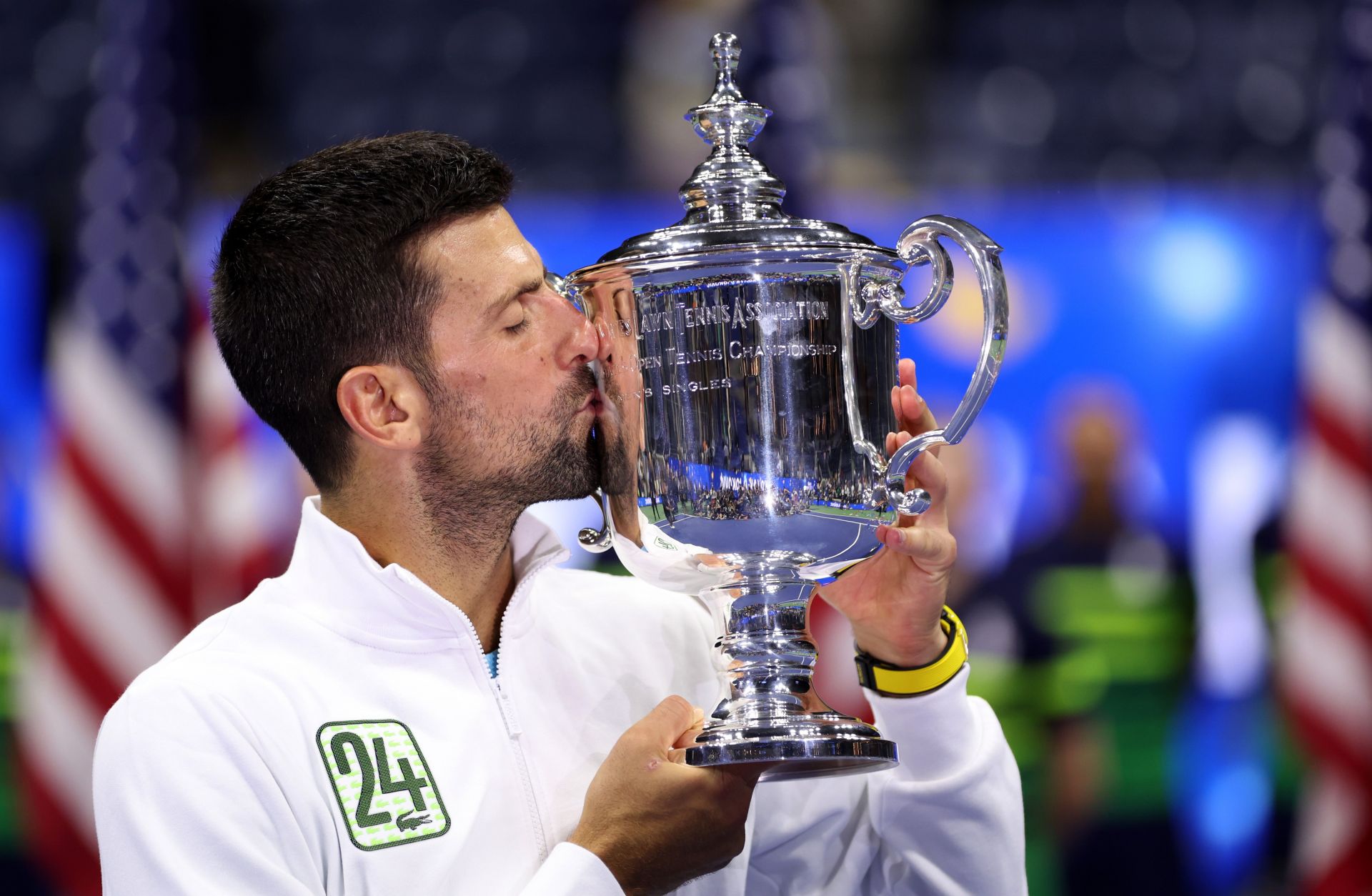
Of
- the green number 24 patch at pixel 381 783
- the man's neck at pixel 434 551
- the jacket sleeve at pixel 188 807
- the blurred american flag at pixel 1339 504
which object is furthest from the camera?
the blurred american flag at pixel 1339 504

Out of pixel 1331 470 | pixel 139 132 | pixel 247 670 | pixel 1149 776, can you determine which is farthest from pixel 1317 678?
pixel 139 132

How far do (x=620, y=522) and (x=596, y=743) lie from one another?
31cm

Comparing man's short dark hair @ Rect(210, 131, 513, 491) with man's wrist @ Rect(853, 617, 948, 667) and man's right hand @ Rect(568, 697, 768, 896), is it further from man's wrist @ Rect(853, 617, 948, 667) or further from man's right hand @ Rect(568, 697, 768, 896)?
man's wrist @ Rect(853, 617, 948, 667)

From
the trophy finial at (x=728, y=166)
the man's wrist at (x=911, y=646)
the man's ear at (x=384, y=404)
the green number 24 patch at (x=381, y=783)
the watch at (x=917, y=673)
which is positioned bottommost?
the green number 24 patch at (x=381, y=783)

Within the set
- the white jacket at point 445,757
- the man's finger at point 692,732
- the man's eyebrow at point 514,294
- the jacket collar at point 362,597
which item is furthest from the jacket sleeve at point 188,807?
the man's eyebrow at point 514,294

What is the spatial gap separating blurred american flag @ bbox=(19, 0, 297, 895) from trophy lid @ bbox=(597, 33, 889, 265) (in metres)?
3.42

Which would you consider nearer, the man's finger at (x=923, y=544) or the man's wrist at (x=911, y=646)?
the man's finger at (x=923, y=544)

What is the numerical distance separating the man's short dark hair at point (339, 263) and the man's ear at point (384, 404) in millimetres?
16

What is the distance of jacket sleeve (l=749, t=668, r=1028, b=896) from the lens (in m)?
1.93

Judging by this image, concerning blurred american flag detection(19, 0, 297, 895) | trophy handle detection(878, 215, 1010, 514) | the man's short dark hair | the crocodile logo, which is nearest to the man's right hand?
the crocodile logo

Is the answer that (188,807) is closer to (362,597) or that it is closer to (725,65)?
(362,597)

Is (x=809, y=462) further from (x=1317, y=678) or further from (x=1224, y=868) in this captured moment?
(x=1224, y=868)

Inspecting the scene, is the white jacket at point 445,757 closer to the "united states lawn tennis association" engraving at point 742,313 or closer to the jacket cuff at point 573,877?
the jacket cuff at point 573,877

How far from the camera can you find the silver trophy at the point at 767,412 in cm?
171
